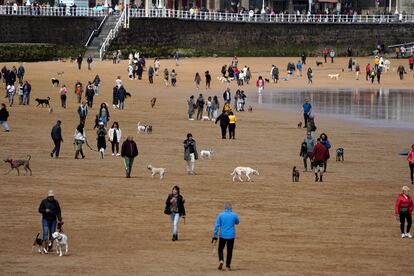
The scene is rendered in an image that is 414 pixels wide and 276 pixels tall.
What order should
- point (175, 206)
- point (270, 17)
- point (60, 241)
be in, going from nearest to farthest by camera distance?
point (60, 241) → point (175, 206) → point (270, 17)

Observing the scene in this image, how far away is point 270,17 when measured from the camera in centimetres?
10356

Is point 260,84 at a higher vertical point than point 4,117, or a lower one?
higher

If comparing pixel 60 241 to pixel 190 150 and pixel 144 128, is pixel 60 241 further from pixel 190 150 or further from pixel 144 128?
pixel 144 128

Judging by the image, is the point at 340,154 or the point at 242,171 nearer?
the point at 242,171

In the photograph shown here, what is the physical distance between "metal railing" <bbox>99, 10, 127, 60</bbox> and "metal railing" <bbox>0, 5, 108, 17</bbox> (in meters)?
1.73

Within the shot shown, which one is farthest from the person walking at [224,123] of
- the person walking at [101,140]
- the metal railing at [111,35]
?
the metal railing at [111,35]

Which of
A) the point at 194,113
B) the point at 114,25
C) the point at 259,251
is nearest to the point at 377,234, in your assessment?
the point at 259,251

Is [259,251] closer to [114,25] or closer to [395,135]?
[395,135]

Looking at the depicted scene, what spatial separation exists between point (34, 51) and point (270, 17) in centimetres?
2255

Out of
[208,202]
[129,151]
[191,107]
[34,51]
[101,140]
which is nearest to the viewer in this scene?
[208,202]

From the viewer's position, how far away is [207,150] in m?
43.6

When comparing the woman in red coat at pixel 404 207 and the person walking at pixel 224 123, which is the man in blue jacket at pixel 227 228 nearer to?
the woman in red coat at pixel 404 207

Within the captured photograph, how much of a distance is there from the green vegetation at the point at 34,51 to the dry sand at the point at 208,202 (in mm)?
28722

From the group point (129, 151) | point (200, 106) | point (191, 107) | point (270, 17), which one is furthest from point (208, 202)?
point (270, 17)
